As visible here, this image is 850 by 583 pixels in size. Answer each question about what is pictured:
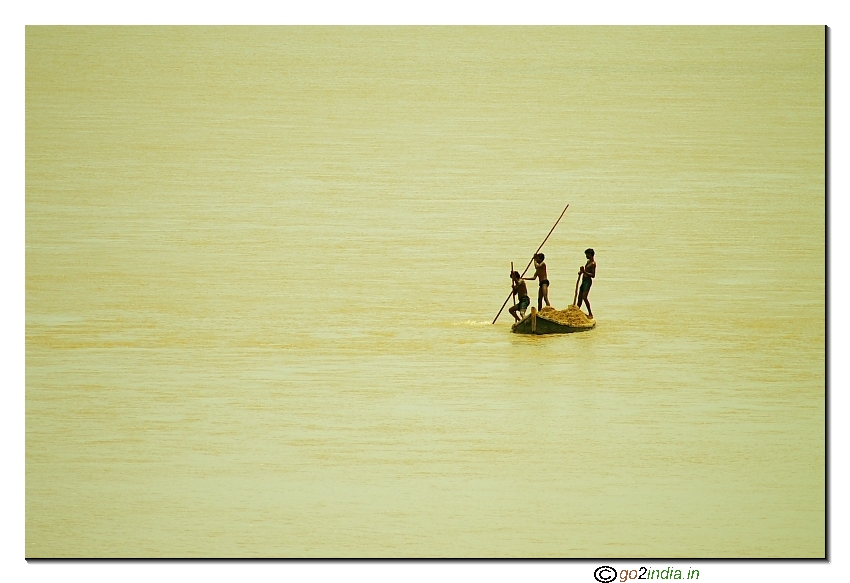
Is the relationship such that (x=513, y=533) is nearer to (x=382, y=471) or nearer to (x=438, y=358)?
(x=382, y=471)

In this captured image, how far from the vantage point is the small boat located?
7281mm

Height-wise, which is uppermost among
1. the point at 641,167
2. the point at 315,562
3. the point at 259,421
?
the point at 641,167

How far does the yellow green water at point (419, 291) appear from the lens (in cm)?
612

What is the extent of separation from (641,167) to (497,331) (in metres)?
1.27

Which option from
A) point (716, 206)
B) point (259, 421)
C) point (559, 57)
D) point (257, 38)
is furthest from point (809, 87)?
point (259, 421)

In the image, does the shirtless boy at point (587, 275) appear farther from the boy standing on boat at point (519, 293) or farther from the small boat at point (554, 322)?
the boy standing on boat at point (519, 293)

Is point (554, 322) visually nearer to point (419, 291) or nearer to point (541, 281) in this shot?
point (541, 281)

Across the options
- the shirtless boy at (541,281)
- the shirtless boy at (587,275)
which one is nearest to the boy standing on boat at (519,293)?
the shirtless boy at (541,281)

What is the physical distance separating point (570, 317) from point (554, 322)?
9cm

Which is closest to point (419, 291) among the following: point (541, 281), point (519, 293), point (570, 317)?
point (519, 293)

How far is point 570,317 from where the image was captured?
7293 millimetres

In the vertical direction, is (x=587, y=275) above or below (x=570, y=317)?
above

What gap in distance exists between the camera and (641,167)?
7.74 meters

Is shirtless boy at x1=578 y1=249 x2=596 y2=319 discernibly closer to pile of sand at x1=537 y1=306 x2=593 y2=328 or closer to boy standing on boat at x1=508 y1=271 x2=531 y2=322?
pile of sand at x1=537 y1=306 x2=593 y2=328
